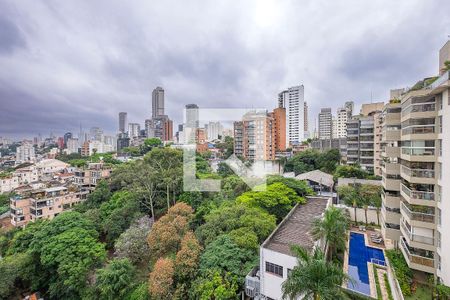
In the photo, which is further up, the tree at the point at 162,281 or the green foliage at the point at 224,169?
the green foliage at the point at 224,169

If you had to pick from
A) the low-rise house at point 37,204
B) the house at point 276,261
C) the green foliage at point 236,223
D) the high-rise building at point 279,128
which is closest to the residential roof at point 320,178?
the house at point 276,261

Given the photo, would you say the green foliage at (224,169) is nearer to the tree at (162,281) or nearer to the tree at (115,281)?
the tree at (115,281)

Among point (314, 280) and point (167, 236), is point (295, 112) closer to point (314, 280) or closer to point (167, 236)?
point (167, 236)

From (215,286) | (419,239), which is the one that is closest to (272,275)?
(215,286)

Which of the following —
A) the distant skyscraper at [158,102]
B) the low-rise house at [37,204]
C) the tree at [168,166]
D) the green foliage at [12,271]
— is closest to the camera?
the green foliage at [12,271]

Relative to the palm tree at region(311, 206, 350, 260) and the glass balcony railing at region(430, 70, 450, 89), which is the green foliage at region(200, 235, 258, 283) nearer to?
the palm tree at region(311, 206, 350, 260)

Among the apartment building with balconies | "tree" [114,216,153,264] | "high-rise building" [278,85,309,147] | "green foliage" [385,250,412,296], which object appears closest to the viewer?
"green foliage" [385,250,412,296]

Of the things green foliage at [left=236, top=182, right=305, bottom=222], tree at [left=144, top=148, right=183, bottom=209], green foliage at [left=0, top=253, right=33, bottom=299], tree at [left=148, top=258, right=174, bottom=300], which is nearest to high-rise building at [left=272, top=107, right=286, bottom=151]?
tree at [left=144, top=148, right=183, bottom=209]
